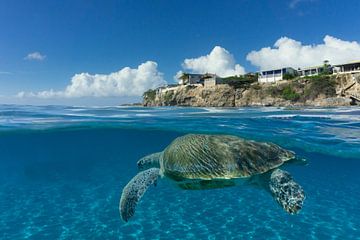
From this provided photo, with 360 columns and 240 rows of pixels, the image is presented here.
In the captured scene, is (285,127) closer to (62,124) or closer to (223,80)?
(62,124)

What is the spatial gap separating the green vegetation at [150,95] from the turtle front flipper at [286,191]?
7975 centimetres

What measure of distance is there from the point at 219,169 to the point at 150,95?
8327 centimetres

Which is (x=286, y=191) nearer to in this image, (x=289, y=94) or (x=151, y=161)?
(x=151, y=161)

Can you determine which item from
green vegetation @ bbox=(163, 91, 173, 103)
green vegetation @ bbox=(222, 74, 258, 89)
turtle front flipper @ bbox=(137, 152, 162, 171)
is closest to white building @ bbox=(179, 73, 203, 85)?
green vegetation @ bbox=(163, 91, 173, 103)

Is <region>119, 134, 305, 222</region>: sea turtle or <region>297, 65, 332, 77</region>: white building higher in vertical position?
<region>297, 65, 332, 77</region>: white building

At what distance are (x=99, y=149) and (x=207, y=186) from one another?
39.0 m

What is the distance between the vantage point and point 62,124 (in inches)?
933

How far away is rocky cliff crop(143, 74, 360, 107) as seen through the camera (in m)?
50.8

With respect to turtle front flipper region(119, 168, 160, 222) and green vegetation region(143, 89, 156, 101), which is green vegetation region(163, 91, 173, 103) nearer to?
green vegetation region(143, 89, 156, 101)

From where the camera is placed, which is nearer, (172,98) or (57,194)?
(57,194)

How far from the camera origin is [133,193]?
619 cm

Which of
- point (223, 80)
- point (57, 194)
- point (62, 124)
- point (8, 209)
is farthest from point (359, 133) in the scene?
point (223, 80)

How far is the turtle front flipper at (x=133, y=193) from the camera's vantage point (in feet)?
18.8

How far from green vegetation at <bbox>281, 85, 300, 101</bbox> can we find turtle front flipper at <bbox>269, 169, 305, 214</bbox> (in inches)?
2050
